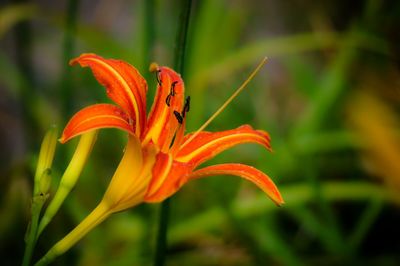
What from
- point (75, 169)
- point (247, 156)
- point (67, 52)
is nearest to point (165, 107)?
point (75, 169)

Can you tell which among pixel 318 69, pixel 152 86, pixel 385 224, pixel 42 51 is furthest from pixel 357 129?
pixel 42 51

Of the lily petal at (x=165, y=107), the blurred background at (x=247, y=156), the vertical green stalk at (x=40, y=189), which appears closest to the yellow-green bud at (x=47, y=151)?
the vertical green stalk at (x=40, y=189)

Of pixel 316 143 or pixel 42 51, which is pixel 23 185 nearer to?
pixel 316 143

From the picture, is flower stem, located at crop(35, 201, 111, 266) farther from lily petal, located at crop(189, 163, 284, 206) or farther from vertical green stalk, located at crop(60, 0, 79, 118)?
vertical green stalk, located at crop(60, 0, 79, 118)

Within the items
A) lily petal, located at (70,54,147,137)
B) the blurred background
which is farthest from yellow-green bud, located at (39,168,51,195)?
the blurred background

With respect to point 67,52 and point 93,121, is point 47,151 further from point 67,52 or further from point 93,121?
point 67,52

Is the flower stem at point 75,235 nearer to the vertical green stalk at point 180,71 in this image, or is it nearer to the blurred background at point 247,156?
the vertical green stalk at point 180,71
